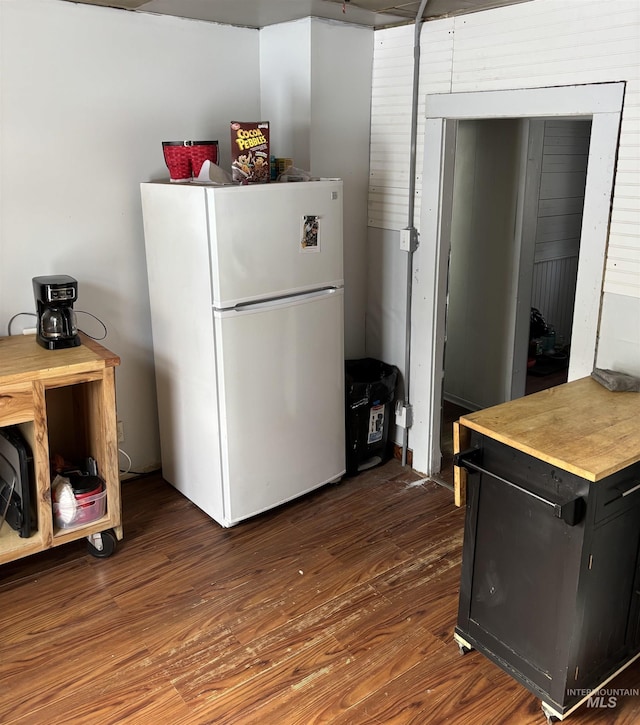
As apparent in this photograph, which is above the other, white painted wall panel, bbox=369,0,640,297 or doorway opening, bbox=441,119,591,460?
white painted wall panel, bbox=369,0,640,297

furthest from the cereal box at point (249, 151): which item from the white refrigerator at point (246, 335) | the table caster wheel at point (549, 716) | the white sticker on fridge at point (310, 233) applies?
the table caster wheel at point (549, 716)

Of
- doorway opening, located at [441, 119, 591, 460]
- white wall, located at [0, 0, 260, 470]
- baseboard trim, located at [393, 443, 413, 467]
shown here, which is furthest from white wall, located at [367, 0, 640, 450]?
white wall, located at [0, 0, 260, 470]

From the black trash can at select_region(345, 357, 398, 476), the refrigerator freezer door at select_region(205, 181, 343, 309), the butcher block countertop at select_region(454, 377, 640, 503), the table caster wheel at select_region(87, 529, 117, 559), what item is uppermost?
the refrigerator freezer door at select_region(205, 181, 343, 309)

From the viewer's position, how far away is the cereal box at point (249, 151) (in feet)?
9.12

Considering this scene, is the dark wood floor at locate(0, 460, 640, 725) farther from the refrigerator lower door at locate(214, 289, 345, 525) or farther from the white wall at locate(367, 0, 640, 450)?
the white wall at locate(367, 0, 640, 450)

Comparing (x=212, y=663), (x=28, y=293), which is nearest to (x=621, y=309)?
(x=212, y=663)

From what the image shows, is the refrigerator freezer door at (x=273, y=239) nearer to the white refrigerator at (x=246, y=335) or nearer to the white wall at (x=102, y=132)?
the white refrigerator at (x=246, y=335)

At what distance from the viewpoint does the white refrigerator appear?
9.02 feet

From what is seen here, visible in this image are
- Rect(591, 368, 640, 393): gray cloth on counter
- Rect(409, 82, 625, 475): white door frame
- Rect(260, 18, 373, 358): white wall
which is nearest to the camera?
Rect(591, 368, 640, 393): gray cloth on counter

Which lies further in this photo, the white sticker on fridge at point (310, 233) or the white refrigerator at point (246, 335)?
the white sticker on fridge at point (310, 233)

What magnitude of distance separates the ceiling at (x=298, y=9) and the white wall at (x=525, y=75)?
65 millimetres

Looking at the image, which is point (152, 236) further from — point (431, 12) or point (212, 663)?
point (212, 663)

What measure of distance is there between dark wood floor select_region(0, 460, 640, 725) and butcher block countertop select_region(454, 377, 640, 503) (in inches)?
30.8

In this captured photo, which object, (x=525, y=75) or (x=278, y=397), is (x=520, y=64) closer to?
(x=525, y=75)
